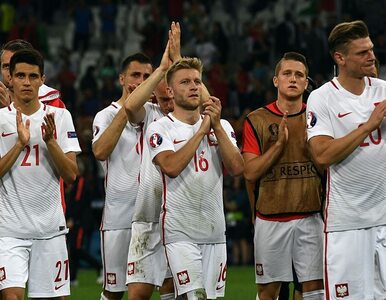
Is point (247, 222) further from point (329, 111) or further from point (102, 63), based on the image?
point (329, 111)

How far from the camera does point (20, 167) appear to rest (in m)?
9.77

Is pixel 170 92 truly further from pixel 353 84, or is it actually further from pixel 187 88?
pixel 353 84

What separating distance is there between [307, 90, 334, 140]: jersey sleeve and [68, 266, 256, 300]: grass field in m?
6.59

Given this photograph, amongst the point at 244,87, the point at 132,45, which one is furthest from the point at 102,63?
the point at 244,87

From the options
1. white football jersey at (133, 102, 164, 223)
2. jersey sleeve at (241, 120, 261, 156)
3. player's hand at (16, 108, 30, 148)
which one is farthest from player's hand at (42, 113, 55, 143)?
jersey sleeve at (241, 120, 261, 156)

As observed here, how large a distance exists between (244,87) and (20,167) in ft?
52.5

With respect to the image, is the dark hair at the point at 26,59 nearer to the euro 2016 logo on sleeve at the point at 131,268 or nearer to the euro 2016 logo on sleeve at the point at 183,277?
the euro 2016 logo on sleeve at the point at 131,268

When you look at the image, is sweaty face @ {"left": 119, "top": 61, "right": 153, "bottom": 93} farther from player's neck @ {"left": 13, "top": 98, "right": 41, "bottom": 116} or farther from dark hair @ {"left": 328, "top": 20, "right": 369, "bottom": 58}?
dark hair @ {"left": 328, "top": 20, "right": 369, "bottom": 58}

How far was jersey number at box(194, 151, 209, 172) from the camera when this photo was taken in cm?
971

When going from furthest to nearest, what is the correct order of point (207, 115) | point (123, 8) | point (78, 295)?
1. point (123, 8)
2. point (78, 295)
3. point (207, 115)

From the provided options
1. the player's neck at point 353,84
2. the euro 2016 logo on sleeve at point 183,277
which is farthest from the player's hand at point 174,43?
the euro 2016 logo on sleeve at point 183,277

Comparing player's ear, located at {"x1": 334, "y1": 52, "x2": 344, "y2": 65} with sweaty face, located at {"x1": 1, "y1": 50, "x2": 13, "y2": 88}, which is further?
sweaty face, located at {"x1": 1, "y1": 50, "x2": 13, "y2": 88}

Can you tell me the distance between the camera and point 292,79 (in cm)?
1032

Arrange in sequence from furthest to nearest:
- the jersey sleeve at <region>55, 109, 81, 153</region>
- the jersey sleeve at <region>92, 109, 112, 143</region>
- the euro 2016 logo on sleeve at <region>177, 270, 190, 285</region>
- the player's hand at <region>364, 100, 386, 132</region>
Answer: the jersey sleeve at <region>92, 109, 112, 143</region> < the jersey sleeve at <region>55, 109, 81, 153</region> < the euro 2016 logo on sleeve at <region>177, 270, 190, 285</region> < the player's hand at <region>364, 100, 386, 132</region>
